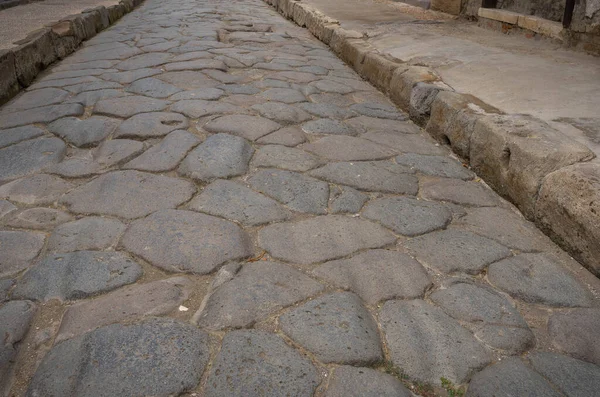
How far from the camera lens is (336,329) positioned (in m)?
1.58

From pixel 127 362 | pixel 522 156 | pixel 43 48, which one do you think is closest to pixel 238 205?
pixel 127 362

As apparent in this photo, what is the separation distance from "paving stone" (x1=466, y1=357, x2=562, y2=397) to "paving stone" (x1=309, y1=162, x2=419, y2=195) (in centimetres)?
119

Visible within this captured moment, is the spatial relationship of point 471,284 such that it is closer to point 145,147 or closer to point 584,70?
point 145,147

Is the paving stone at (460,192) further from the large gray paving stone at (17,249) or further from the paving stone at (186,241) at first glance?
the large gray paving stone at (17,249)

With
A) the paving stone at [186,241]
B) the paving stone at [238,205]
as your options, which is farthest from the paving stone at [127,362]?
the paving stone at [238,205]

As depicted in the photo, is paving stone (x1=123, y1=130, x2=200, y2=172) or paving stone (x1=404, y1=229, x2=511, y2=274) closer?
paving stone (x1=404, y1=229, x2=511, y2=274)

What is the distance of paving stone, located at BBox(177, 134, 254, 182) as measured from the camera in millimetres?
2594

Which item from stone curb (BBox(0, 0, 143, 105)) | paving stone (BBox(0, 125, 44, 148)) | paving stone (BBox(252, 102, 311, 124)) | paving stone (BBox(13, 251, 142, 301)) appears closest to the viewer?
paving stone (BBox(13, 251, 142, 301))

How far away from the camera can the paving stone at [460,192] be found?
98.9 inches

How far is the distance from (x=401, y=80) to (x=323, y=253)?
2386 millimetres

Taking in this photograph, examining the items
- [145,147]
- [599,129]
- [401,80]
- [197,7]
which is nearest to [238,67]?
[401,80]

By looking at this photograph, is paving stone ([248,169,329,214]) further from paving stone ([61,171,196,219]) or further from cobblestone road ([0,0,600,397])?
paving stone ([61,171,196,219])

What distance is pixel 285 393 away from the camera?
1346mm

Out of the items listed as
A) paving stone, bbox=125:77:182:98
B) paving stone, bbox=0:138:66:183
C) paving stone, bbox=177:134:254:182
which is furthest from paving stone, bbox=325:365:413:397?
paving stone, bbox=125:77:182:98
